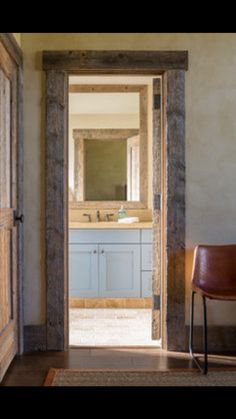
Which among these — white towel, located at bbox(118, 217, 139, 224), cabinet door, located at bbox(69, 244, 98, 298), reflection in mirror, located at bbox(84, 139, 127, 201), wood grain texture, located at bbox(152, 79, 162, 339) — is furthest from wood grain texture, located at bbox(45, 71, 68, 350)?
reflection in mirror, located at bbox(84, 139, 127, 201)

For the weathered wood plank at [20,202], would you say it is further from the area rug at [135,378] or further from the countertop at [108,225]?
the countertop at [108,225]

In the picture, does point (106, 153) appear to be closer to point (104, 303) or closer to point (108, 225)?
point (108, 225)

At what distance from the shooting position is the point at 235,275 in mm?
3145

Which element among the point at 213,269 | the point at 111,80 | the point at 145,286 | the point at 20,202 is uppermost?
the point at 111,80

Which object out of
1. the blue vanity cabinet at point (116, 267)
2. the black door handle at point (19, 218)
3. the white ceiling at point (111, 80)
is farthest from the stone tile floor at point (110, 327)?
the white ceiling at point (111, 80)

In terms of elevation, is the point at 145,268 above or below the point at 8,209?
below

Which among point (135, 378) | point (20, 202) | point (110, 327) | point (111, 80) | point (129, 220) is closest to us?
point (135, 378)

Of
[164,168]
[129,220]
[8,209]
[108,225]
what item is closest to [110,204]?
[129,220]

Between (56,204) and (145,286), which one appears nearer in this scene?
(56,204)

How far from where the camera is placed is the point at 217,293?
2.88m

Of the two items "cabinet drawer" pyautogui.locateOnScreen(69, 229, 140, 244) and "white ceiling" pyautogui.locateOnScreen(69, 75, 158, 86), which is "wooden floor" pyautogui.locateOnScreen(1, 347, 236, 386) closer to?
"cabinet drawer" pyautogui.locateOnScreen(69, 229, 140, 244)

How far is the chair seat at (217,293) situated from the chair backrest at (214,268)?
7cm

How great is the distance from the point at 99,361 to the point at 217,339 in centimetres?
85

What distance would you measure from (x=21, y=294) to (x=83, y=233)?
139cm
